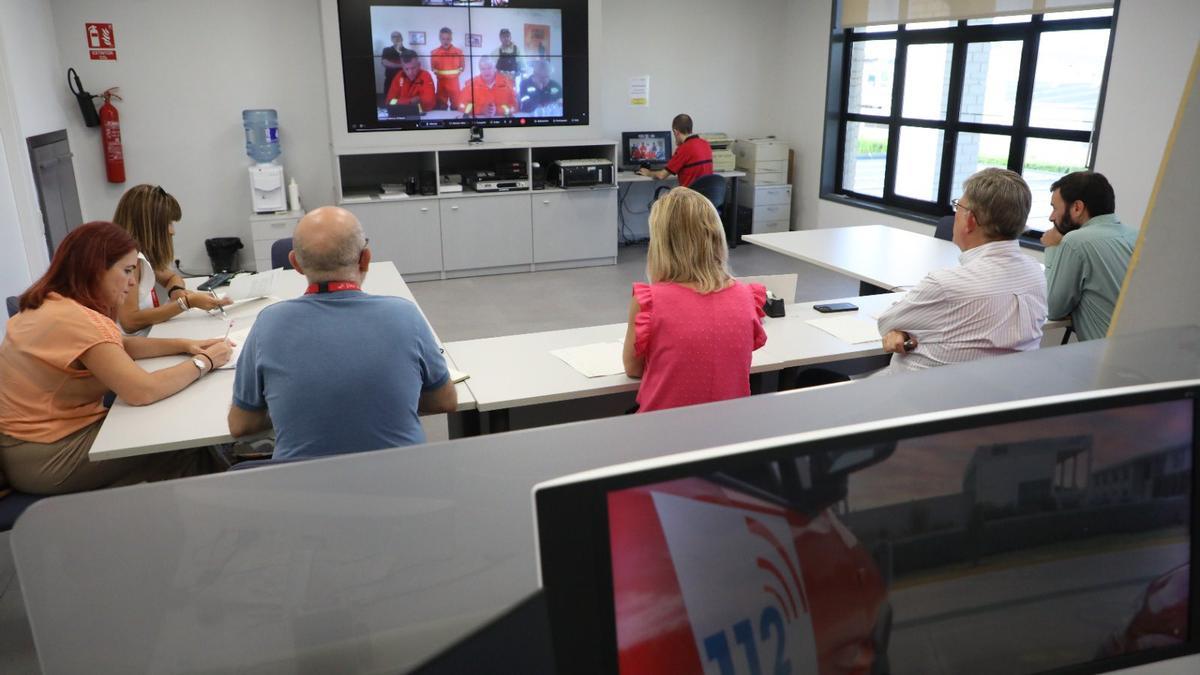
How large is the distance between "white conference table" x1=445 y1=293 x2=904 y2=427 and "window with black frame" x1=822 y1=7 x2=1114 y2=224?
3.28 meters

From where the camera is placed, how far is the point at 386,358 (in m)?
2.01

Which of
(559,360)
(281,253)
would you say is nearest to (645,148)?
(281,253)

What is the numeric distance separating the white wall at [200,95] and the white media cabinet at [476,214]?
638mm

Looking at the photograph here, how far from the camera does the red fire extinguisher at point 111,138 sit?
6273 millimetres

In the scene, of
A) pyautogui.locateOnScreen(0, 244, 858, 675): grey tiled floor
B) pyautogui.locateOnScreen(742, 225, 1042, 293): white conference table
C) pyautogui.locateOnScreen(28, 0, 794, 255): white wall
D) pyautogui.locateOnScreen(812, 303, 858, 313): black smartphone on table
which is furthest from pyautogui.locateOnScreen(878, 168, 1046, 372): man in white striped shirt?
pyautogui.locateOnScreen(28, 0, 794, 255): white wall

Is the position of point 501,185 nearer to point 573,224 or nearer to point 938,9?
point 573,224

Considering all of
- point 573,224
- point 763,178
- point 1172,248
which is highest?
point 1172,248

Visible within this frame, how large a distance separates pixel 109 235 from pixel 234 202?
4.66 meters

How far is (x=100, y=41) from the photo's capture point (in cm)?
621

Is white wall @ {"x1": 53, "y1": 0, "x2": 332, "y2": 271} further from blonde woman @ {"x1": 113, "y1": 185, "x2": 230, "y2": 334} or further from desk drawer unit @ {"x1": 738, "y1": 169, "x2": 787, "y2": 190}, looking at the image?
desk drawer unit @ {"x1": 738, "y1": 169, "x2": 787, "y2": 190}

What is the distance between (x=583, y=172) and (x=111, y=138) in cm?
364

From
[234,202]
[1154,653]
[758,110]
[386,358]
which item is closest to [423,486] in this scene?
[1154,653]

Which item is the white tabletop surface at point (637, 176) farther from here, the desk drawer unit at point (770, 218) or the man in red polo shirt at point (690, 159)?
the desk drawer unit at point (770, 218)

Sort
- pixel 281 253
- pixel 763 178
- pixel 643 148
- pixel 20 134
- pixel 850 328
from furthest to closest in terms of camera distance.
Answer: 1. pixel 763 178
2. pixel 643 148
3. pixel 20 134
4. pixel 281 253
5. pixel 850 328
